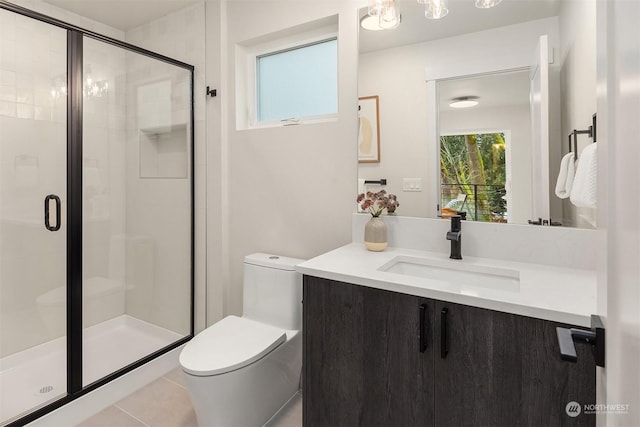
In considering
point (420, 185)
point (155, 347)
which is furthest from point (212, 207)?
point (420, 185)

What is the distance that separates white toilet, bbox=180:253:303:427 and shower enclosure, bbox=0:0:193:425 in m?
0.76

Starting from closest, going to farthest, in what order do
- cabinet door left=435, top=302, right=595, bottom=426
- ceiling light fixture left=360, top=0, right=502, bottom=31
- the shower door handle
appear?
1. cabinet door left=435, top=302, right=595, bottom=426
2. ceiling light fixture left=360, top=0, right=502, bottom=31
3. the shower door handle

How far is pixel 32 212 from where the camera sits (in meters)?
2.06

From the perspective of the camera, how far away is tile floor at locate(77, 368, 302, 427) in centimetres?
174

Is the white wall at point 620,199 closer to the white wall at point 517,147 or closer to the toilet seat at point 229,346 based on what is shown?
the white wall at point 517,147

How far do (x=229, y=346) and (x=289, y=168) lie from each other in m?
1.04

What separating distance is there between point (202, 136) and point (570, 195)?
83.8 inches

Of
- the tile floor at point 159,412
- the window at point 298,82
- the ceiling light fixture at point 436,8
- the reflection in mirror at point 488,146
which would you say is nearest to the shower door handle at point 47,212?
the tile floor at point 159,412

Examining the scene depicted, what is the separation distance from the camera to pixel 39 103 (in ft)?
6.66

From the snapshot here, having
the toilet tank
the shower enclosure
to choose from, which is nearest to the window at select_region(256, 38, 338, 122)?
the shower enclosure

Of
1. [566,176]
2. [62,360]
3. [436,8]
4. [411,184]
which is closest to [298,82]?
[436,8]

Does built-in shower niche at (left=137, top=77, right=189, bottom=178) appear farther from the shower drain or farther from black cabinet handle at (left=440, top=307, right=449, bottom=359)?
black cabinet handle at (left=440, top=307, right=449, bottom=359)

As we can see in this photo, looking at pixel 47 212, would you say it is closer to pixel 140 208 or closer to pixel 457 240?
pixel 140 208

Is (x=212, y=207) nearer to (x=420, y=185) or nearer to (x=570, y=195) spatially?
(x=420, y=185)
